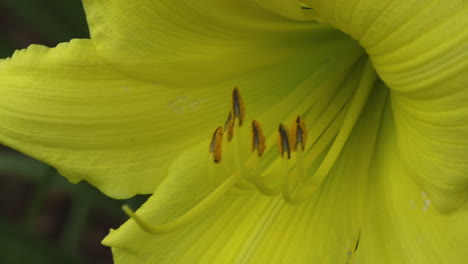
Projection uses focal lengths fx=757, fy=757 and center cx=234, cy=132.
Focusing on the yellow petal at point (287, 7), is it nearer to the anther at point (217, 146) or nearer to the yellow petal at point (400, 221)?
the anther at point (217, 146)

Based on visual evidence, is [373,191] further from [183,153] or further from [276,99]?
[183,153]

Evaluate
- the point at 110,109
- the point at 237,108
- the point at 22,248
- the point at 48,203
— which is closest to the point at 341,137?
the point at 237,108

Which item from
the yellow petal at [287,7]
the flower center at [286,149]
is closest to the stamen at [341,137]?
the flower center at [286,149]

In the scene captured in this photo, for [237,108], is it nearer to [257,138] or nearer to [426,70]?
[257,138]

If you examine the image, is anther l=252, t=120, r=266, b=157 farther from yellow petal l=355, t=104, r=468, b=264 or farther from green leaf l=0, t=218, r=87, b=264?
green leaf l=0, t=218, r=87, b=264

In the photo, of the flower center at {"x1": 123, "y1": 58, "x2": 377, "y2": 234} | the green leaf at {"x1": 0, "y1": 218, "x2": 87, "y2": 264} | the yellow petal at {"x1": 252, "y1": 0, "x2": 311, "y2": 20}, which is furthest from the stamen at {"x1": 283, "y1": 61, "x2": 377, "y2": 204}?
the green leaf at {"x1": 0, "y1": 218, "x2": 87, "y2": 264}
